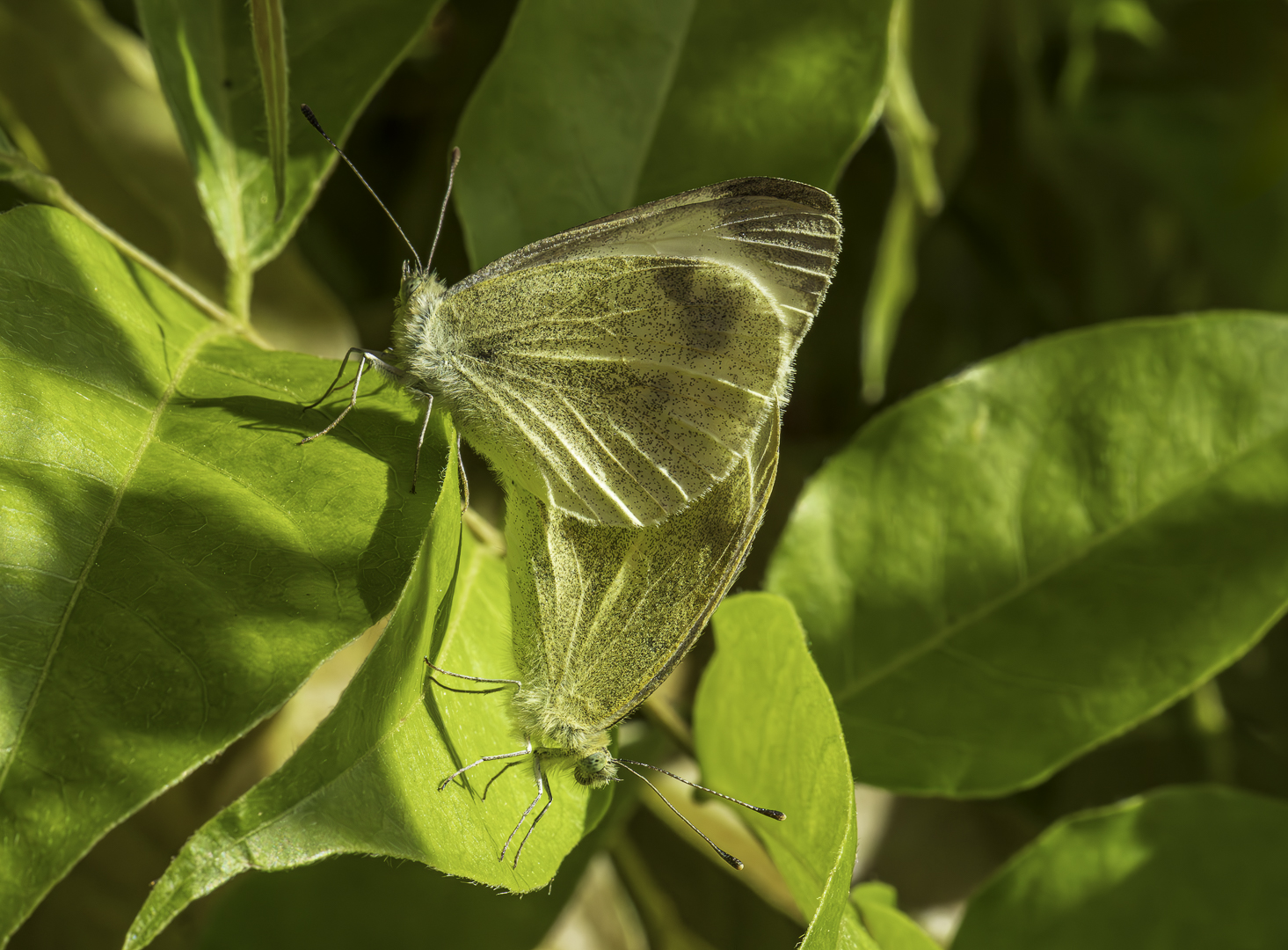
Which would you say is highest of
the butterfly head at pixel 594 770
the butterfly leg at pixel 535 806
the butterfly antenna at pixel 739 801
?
the butterfly leg at pixel 535 806

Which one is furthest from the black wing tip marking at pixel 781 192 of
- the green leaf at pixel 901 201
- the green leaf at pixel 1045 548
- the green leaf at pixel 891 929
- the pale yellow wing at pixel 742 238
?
the green leaf at pixel 891 929

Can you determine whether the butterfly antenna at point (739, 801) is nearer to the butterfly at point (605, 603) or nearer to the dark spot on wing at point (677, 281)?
the butterfly at point (605, 603)

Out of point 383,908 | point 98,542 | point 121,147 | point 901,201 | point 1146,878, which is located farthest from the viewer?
point 901,201

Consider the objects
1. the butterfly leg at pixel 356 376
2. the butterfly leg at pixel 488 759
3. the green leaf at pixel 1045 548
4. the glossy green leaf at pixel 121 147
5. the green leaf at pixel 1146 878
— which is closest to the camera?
the butterfly leg at pixel 488 759

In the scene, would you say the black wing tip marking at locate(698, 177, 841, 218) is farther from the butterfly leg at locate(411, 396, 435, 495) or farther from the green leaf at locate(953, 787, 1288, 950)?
the green leaf at locate(953, 787, 1288, 950)

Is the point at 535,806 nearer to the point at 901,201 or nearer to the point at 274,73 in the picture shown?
the point at 274,73

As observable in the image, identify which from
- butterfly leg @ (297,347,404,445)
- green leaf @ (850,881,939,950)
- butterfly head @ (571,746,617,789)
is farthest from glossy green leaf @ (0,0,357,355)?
green leaf @ (850,881,939,950)

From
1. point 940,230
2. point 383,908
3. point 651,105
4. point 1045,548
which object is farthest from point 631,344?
point 940,230

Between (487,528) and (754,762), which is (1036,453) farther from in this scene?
(487,528)
